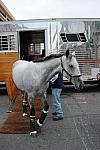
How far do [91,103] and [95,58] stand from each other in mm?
3089

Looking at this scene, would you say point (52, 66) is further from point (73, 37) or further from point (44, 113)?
point (73, 37)

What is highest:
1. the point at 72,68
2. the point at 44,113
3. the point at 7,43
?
the point at 7,43

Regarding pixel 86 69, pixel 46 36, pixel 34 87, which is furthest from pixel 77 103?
pixel 34 87

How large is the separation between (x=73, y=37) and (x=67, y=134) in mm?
7382

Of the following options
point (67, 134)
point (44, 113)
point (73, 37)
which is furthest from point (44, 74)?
point (73, 37)

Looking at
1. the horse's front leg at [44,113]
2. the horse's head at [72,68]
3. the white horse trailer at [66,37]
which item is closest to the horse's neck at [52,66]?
the horse's head at [72,68]

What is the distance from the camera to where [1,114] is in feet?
31.8

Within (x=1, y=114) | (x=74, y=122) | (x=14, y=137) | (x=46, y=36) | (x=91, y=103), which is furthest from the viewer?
(x=46, y=36)

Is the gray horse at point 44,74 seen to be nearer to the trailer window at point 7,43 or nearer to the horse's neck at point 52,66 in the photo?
the horse's neck at point 52,66

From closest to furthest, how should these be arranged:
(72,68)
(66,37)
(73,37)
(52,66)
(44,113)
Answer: (72,68) → (52,66) → (44,113) → (66,37) → (73,37)

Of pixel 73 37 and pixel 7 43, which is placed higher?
pixel 73 37

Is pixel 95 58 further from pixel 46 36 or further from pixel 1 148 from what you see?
pixel 1 148

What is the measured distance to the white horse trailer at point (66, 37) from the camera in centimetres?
1376

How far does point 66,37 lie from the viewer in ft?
45.3
